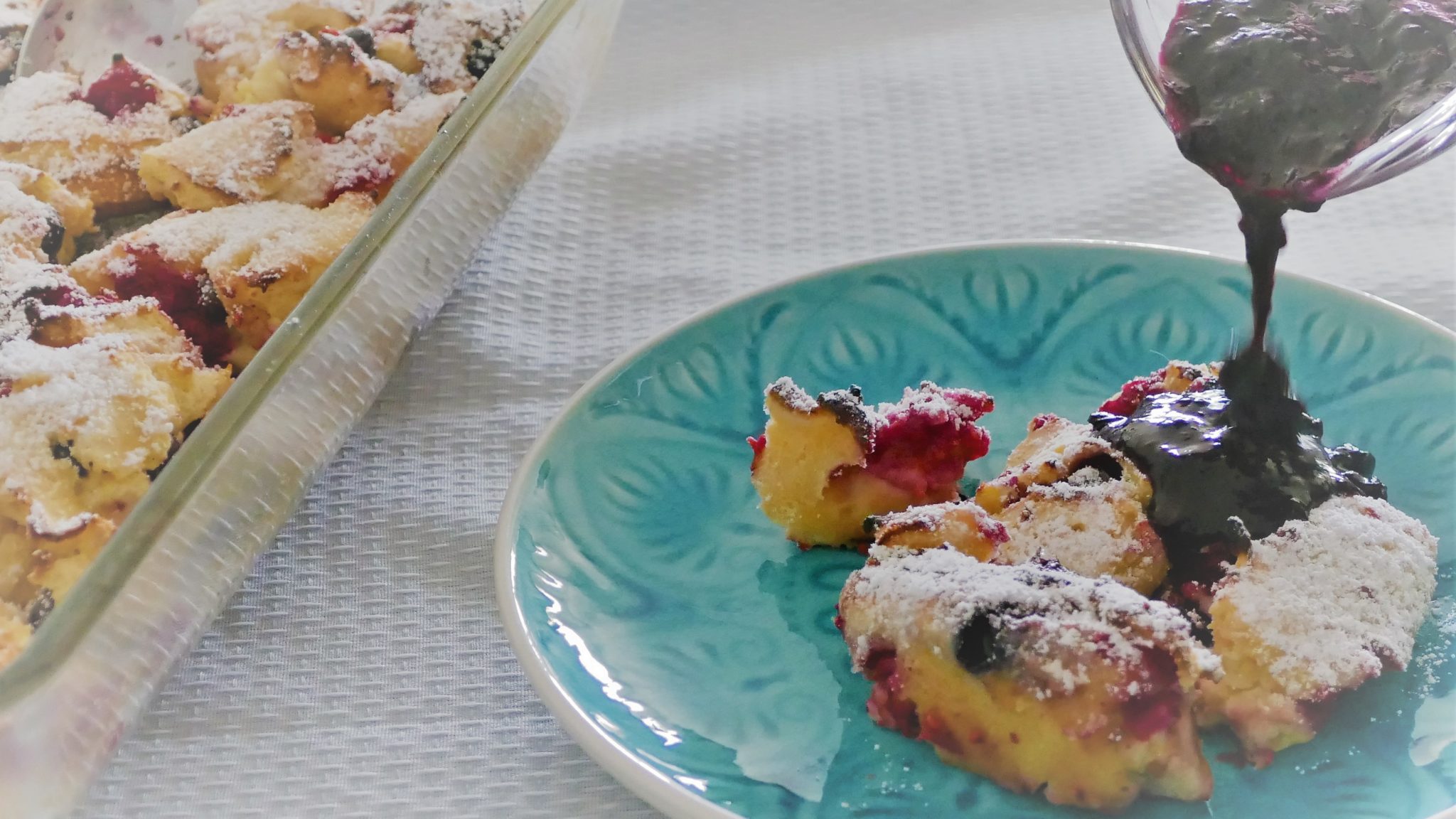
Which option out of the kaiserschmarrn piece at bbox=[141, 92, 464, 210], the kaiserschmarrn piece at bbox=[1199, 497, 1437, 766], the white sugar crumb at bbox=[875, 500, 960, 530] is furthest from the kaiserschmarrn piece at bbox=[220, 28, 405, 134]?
the kaiserschmarrn piece at bbox=[1199, 497, 1437, 766]

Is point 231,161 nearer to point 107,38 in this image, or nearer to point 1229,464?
point 107,38

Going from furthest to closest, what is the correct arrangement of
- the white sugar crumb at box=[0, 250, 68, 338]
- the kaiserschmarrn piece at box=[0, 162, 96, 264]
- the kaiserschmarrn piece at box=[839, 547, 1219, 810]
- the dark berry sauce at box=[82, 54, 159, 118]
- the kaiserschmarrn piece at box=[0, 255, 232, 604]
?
the dark berry sauce at box=[82, 54, 159, 118]
the kaiserschmarrn piece at box=[0, 162, 96, 264]
the white sugar crumb at box=[0, 250, 68, 338]
the kaiserschmarrn piece at box=[0, 255, 232, 604]
the kaiserschmarrn piece at box=[839, 547, 1219, 810]

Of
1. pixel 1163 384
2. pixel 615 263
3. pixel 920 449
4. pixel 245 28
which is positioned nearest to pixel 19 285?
pixel 245 28

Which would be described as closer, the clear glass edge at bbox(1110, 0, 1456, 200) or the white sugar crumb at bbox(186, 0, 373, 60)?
the clear glass edge at bbox(1110, 0, 1456, 200)

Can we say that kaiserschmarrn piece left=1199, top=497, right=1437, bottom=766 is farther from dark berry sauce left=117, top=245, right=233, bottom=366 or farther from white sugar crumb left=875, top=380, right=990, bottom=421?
dark berry sauce left=117, top=245, right=233, bottom=366

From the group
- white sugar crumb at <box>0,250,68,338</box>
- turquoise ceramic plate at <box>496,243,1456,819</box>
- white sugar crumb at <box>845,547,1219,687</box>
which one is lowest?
turquoise ceramic plate at <box>496,243,1456,819</box>

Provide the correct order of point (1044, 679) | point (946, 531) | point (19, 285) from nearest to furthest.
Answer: point (1044, 679) → point (946, 531) → point (19, 285)
